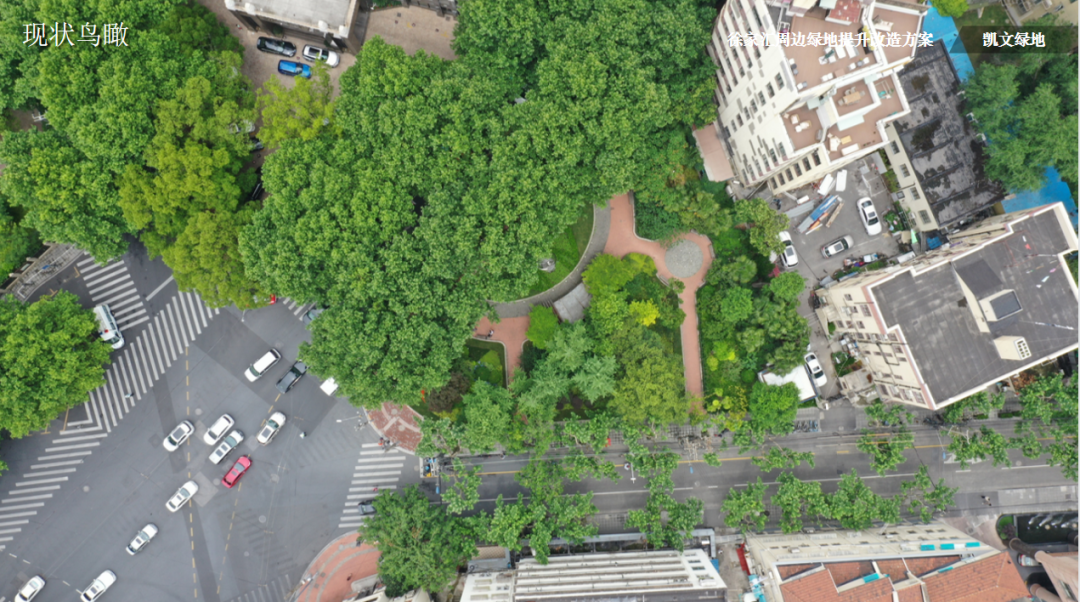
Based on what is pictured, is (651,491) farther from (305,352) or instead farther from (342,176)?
(342,176)

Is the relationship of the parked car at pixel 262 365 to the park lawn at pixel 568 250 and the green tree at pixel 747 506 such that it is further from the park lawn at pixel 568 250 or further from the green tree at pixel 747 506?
the green tree at pixel 747 506

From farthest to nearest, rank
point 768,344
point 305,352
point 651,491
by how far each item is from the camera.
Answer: point 768,344 < point 651,491 < point 305,352

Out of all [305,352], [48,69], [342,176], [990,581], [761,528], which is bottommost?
[990,581]

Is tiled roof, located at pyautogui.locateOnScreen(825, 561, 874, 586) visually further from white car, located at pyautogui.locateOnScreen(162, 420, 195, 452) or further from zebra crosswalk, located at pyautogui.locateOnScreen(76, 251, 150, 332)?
zebra crosswalk, located at pyautogui.locateOnScreen(76, 251, 150, 332)

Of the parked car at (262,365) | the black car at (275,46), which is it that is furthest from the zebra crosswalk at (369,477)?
the black car at (275,46)

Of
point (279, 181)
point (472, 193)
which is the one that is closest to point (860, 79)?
point (472, 193)

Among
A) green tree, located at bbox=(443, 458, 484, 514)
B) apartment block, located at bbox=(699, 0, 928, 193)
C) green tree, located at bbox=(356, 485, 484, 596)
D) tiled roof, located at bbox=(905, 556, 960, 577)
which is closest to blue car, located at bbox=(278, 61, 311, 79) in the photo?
apartment block, located at bbox=(699, 0, 928, 193)
